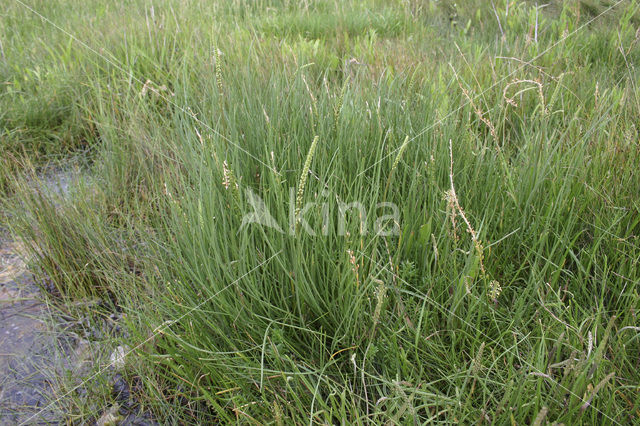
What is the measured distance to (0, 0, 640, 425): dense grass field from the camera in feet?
4.17

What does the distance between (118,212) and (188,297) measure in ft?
2.60

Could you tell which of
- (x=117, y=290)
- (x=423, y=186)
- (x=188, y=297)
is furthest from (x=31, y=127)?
(x=423, y=186)

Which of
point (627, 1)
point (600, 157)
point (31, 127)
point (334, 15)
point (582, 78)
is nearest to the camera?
point (600, 157)

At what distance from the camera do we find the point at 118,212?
2070 millimetres

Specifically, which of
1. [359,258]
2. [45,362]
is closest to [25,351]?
[45,362]

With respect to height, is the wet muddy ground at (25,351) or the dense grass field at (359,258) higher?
the dense grass field at (359,258)

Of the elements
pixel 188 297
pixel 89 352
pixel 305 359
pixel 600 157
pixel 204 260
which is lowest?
pixel 89 352

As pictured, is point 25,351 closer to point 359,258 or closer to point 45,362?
point 45,362

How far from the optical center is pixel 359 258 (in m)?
1.40

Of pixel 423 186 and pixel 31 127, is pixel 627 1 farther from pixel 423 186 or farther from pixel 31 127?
pixel 31 127

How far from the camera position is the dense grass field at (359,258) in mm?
1270

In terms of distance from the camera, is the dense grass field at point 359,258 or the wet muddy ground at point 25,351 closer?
the dense grass field at point 359,258

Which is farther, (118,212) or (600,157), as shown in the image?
(118,212)

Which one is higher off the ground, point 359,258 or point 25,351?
point 359,258
